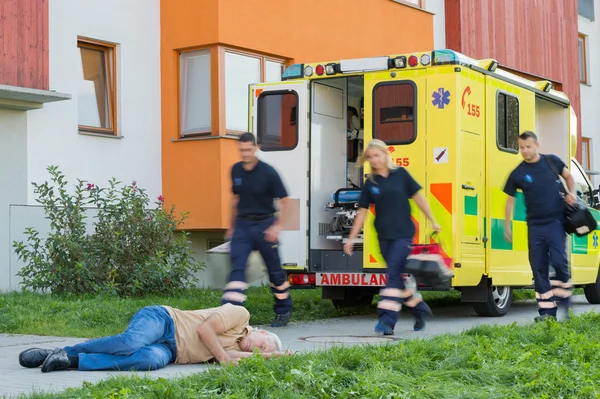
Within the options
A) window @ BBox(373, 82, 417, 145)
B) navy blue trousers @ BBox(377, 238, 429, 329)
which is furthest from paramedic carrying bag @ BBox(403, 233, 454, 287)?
window @ BBox(373, 82, 417, 145)

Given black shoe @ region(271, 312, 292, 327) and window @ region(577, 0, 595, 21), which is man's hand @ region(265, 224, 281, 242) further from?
window @ region(577, 0, 595, 21)

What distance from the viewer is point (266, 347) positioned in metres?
7.19

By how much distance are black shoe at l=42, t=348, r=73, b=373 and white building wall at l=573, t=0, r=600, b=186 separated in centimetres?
2493

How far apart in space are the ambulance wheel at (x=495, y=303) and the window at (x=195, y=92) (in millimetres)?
5906

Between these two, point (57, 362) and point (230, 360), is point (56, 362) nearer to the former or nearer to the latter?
point (57, 362)

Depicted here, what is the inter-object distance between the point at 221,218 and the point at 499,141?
528cm

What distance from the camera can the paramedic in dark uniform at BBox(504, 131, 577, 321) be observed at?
10281 millimetres

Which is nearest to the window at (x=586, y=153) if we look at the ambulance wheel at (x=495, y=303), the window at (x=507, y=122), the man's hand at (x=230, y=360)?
the window at (x=507, y=122)

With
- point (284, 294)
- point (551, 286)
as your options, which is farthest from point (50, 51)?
point (551, 286)

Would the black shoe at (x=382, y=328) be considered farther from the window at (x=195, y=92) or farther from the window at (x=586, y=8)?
the window at (x=586, y=8)

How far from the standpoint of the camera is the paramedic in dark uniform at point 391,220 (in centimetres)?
955

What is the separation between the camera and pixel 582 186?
14.5m

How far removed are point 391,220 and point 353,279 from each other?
2067mm

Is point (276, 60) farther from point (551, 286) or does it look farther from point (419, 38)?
point (551, 286)
